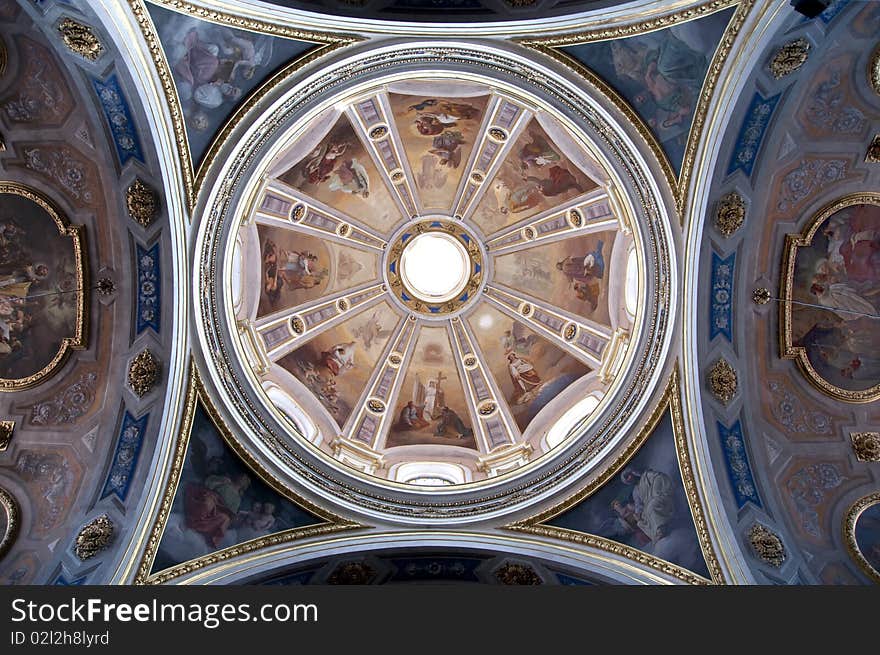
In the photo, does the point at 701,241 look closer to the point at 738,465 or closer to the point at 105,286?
the point at 738,465

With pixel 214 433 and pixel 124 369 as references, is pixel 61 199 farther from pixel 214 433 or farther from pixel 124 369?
pixel 214 433

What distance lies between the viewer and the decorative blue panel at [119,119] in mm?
10578

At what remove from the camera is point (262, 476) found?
13555 millimetres

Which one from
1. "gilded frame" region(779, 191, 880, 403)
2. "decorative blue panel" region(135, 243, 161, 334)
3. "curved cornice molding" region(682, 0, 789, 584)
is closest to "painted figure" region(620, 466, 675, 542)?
"curved cornice molding" region(682, 0, 789, 584)

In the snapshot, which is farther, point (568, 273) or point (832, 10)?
point (568, 273)

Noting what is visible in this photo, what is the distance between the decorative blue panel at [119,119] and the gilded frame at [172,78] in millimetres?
652

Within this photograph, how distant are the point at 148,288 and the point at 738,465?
11.2 meters

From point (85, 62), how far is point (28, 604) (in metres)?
7.62

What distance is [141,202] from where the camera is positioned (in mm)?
11656

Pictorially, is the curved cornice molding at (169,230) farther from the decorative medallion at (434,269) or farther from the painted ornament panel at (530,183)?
the decorative medallion at (434,269)

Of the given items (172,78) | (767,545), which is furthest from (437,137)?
(767,545)

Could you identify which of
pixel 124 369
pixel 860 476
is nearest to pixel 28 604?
pixel 124 369

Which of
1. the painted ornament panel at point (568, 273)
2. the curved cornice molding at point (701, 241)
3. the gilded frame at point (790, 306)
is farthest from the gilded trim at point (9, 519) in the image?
the painted ornament panel at point (568, 273)

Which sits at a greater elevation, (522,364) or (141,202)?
(522,364)
